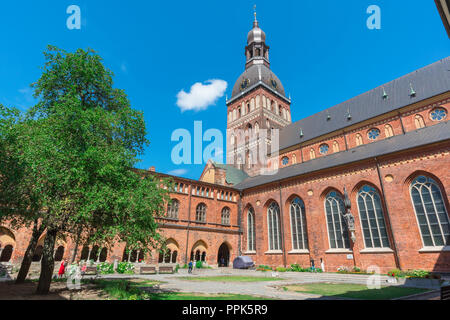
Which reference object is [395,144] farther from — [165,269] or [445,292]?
[165,269]

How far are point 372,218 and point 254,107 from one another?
3190cm

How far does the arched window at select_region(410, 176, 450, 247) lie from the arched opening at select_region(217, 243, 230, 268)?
64.5ft

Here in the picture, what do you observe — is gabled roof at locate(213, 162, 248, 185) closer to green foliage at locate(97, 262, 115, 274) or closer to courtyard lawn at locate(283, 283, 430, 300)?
green foliage at locate(97, 262, 115, 274)

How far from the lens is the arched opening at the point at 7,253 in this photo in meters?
18.8

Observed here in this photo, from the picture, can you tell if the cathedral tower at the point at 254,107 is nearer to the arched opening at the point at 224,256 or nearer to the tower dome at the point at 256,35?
the tower dome at the point at 256,35

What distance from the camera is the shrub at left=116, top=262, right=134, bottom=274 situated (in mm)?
20737

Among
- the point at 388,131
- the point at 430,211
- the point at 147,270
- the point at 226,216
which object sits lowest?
the point at 147,270

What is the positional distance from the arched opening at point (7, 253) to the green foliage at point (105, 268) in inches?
266

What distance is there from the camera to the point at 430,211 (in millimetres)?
17547

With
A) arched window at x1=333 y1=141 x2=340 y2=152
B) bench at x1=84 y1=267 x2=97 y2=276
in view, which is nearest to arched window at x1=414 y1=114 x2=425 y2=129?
arched window at x1=333 y1=141 x2=340 y2=152

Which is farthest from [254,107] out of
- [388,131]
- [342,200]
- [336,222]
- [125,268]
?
[125,268]

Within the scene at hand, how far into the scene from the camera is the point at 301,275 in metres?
19.7
